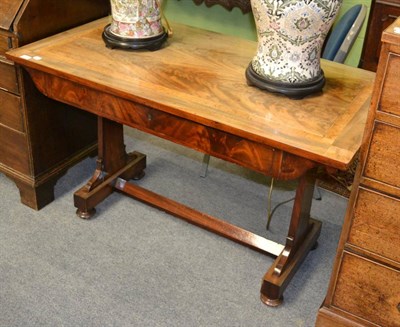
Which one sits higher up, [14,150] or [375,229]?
[375,229]

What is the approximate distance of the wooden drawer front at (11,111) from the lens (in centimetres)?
214

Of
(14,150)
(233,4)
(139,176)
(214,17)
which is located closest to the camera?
(14,150)

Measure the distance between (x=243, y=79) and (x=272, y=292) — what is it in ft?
2.41

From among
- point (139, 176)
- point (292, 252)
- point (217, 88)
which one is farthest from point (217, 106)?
point (139, 176)

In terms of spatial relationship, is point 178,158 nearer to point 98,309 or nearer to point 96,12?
point 96,12

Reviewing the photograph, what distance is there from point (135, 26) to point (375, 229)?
1.07 m

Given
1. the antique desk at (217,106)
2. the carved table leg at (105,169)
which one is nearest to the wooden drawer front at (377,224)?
the antique desk at (217,106)

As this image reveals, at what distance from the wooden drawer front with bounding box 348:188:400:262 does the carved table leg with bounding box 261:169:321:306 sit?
303mm

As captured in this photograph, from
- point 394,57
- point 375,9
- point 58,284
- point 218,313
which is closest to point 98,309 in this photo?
point 58,284

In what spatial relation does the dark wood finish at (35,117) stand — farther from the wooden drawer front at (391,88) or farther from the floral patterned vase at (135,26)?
the wooden drawer front at (391,88)

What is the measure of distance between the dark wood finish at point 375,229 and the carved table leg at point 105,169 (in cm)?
103

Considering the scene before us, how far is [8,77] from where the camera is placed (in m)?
2.10

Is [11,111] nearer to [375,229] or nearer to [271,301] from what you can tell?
[271,301]

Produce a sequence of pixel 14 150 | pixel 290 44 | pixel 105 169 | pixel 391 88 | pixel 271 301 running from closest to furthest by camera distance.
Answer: pixel 391 88 < pixel 290 44 < pixel 271 301 < pixel 14 150 < pixel 105 169
